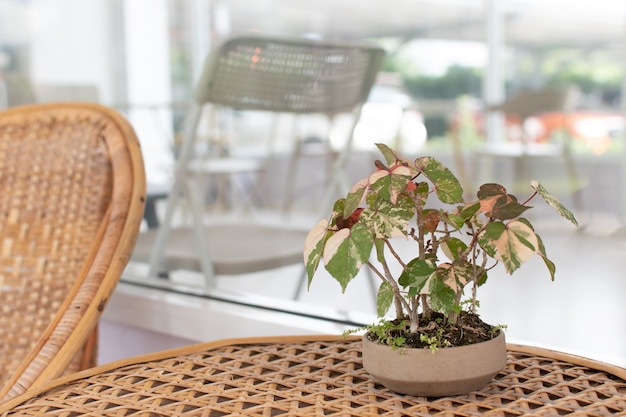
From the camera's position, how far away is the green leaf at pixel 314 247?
0.73m

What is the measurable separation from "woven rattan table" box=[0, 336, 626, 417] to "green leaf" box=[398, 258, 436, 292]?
0.37 ft

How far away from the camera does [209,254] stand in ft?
5.90

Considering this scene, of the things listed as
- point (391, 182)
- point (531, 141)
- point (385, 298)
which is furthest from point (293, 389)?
point (531, 141)

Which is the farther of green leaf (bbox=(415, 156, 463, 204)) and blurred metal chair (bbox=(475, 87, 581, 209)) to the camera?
blurred metal chair (bbox=(475, 87, 581, 209))

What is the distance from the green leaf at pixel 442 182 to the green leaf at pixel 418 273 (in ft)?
0.20

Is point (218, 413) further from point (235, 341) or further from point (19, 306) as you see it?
point (19, 306)

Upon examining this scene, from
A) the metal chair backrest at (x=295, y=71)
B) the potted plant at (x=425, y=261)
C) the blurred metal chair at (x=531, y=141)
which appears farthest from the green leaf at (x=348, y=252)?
the metal chair backrest at (x=295, y=71)

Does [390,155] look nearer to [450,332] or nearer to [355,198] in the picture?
[355,198]

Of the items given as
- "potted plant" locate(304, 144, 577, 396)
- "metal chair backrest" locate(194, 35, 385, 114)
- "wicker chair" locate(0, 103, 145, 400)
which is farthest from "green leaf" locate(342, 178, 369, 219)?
"metal chair backrest" locate(194, 35, 385, 114)

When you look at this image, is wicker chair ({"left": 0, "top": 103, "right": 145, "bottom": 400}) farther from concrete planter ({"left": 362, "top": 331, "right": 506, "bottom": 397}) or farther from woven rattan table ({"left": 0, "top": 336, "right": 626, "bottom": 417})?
concrete planter ({"left": 362, "top": 331, "right": 506, "bottom": 397})

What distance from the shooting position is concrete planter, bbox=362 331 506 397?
721mm

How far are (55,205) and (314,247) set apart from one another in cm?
77

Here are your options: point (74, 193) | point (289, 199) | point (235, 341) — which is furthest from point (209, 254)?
point (235, 341)

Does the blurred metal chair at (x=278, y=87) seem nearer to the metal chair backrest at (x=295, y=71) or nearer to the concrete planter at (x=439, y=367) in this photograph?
the metal chair backrest at (x=295, y=71)
